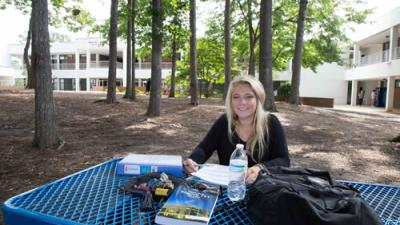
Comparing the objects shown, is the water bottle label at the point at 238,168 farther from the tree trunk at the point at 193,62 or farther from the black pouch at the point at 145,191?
the tree trunk at the point at 193,62

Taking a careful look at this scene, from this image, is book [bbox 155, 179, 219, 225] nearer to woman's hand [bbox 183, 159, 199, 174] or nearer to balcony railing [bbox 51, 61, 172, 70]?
woman's hand [bbox 183, 159, 199, 174]

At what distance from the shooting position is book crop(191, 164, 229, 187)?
2.12 m

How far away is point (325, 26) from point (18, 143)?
16430mm

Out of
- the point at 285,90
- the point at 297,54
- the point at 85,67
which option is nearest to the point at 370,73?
the point at 285,90

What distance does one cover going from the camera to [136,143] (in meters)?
6.83

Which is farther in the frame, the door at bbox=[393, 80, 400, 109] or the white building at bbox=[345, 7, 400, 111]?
the door at bbox=[393, 80, 400, 109]

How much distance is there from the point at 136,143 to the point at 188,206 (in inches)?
210

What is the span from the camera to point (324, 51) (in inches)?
775

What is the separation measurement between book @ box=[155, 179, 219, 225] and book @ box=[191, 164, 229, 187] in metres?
0.11

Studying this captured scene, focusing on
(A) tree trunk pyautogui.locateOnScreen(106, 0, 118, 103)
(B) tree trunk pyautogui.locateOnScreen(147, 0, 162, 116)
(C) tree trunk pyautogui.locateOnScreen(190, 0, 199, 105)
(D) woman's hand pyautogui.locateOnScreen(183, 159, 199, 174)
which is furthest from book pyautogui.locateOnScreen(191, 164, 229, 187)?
(C) tree trunk pyautogui.locateOnScreen(190, 0, 199, 105)

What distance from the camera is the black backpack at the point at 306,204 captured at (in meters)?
1.37

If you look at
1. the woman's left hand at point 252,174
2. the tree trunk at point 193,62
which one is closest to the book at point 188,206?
the woman's left hand at point 252,174

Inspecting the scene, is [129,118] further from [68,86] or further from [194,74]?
[68,86]

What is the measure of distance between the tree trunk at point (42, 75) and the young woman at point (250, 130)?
3940 millimetres
